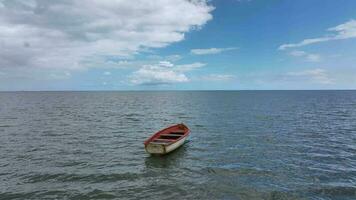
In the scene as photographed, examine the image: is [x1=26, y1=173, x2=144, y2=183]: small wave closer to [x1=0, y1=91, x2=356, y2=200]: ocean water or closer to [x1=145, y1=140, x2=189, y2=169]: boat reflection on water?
[x1=0, y1=91, x2=356, y2=200]: ocean water

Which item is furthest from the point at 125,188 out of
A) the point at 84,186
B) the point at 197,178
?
the point at 197,178

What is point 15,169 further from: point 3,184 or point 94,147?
point 94,147

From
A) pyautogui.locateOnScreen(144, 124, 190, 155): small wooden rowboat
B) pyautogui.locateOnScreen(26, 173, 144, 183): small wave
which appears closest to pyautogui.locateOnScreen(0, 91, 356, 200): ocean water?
pyautogui.locateOnScreen(26, 173, 144, 183): small wave

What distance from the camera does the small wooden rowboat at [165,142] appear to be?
866 inches

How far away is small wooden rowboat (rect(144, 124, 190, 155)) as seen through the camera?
72.2 ft

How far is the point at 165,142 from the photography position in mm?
→ 23719

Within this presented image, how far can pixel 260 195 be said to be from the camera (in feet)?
48.1

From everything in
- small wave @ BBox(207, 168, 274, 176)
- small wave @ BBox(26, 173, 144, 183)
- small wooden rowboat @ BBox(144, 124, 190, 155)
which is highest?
small wooden rowboat @ BBox(144, 124, 190, 155)

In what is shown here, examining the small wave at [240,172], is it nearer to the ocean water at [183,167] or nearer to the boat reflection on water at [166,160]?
the ocean water at [183,167]

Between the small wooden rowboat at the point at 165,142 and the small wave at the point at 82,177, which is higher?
the small wooden rowboat at the point at 165,142

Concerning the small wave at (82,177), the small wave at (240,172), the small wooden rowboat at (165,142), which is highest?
the small wooden rowboat at (165,142)

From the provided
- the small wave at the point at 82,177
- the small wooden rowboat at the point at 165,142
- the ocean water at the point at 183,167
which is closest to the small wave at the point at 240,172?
the ocean water at the point at 183,167

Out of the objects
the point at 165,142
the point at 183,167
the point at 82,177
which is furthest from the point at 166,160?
the point at 82,177

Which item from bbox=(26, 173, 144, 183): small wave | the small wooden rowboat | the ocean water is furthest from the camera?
the small wooden rowboat
